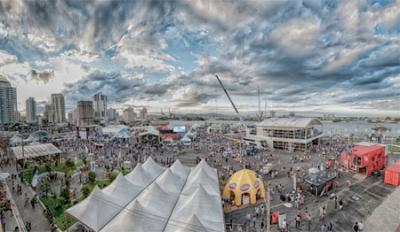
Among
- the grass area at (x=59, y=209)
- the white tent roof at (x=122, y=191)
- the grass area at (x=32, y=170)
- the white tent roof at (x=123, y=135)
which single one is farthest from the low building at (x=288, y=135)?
the grass area at (x=32, y=170)

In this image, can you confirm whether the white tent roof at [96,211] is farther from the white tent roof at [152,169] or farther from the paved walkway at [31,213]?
the white tent roof at [152,169]

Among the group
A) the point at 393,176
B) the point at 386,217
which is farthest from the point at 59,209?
the point at 393,176

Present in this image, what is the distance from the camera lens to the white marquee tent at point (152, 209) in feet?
35.5

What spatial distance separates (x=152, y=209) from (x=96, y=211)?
343 centimetres

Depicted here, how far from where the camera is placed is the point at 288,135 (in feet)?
125

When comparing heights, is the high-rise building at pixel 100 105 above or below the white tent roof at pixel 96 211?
above

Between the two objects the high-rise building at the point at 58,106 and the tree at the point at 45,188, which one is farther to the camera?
the high-rise building at the point at 58,106


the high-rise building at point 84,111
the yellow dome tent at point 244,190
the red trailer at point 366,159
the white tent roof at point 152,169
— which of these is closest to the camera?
the yellow dome tent at point 244,190

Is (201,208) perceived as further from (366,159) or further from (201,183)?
(366,159)

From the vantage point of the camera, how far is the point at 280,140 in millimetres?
39156

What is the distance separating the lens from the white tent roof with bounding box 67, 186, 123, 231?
11.7 m

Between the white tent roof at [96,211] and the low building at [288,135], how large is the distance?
33.1m

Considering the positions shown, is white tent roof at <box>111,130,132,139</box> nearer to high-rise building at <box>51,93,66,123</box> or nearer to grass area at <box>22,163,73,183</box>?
grass area at <box>22,163,73,183</box>

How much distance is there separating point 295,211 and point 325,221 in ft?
6.65
